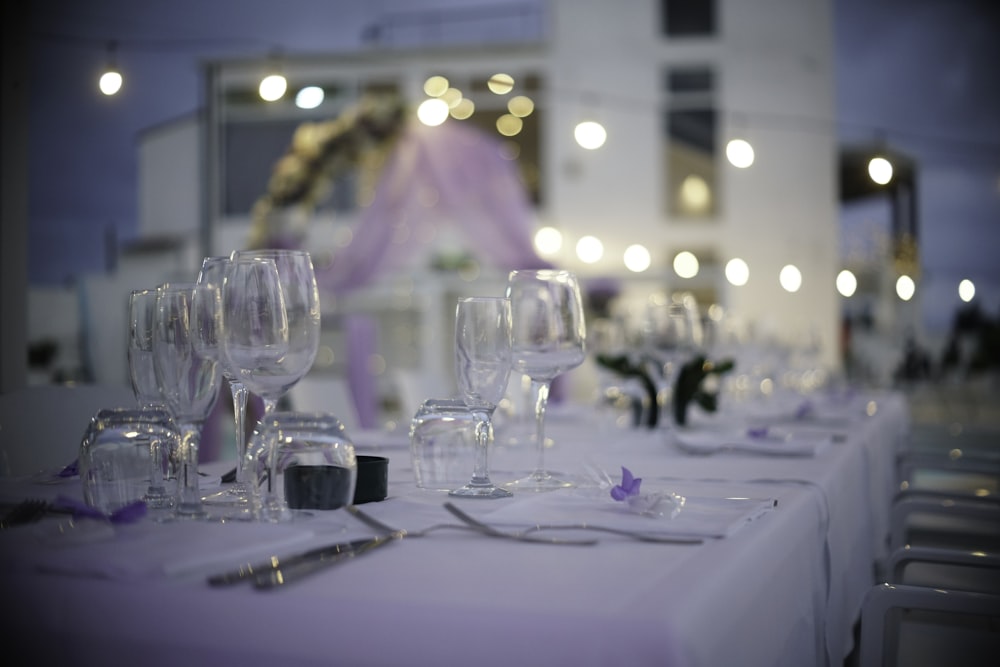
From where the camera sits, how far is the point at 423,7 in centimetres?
1333

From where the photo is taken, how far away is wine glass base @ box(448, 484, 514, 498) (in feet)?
4.10

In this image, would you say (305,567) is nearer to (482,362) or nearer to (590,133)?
(482,362)

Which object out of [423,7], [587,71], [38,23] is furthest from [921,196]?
[38,23]

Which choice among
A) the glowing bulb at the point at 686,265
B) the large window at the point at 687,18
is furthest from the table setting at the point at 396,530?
the large window at the point at 687,18

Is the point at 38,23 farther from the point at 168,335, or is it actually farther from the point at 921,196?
the point at 921,196

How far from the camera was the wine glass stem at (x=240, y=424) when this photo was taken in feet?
4.12

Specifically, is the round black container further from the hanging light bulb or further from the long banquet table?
the hanging light bulb

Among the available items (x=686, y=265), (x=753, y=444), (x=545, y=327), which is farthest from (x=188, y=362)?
(x=686, y=265)

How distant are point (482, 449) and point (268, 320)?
36 cm

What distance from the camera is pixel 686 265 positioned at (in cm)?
1260

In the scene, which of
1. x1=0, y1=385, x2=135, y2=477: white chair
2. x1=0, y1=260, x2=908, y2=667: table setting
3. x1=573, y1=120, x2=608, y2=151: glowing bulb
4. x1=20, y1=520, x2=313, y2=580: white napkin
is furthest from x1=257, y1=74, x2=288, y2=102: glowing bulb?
x1=20, y1=520, x2=313, y2=580: white napkin

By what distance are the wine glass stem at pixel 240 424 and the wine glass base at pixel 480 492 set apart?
0.90 ft

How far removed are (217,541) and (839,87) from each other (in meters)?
15.2

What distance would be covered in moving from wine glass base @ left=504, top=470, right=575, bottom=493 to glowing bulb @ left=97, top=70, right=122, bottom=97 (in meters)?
3.04
